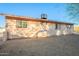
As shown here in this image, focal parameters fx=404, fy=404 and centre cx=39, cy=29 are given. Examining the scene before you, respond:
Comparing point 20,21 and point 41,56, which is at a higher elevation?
point 20,21

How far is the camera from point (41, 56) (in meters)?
6.96

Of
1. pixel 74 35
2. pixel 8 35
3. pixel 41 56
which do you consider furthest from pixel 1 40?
pixel 74 35

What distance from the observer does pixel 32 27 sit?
23.2ft

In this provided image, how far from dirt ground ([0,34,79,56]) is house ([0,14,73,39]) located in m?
0.12

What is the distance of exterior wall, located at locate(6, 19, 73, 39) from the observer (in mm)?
7012

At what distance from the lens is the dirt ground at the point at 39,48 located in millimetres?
6957

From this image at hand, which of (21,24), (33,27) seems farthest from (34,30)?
(21,24)

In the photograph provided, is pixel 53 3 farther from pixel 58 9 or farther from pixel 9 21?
pixel 9 21

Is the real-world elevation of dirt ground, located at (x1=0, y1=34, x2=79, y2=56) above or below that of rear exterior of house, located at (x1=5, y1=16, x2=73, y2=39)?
below

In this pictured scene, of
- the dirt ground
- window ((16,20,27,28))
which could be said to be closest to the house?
window ((16,20,27,28))

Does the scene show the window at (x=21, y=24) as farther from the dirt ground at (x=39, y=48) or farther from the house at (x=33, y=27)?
the dirt ground at (x=39, y=48)

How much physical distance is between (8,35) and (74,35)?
1.14m

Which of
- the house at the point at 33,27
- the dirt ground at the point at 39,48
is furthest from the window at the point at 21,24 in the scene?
the dirt ground at the point at 39,48

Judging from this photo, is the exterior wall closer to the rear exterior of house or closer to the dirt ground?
the rear exterior of house
